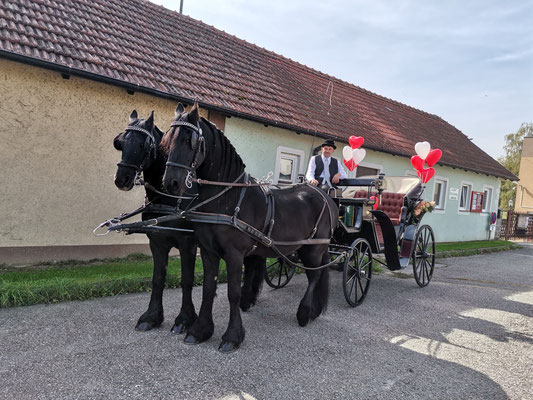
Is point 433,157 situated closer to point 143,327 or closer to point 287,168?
point 287,168

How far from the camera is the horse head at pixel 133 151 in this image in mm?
3549

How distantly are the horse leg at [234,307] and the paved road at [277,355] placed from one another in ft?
0.39

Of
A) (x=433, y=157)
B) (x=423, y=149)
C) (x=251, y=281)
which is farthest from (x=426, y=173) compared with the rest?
(x=251, y=281)

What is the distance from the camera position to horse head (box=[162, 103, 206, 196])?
3184 mm

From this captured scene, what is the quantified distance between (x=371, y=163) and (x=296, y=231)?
7.97 m

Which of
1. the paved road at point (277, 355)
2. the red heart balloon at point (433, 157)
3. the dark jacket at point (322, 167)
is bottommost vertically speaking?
the paved road at point (277, 355)

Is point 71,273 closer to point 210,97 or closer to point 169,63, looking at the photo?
point 210,97

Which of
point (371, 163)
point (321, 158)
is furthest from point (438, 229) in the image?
point (321, 158)

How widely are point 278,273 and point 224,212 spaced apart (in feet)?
10.2

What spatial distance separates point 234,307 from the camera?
3.78m

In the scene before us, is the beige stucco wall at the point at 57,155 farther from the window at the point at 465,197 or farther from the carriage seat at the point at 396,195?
the window at the point at 465,197

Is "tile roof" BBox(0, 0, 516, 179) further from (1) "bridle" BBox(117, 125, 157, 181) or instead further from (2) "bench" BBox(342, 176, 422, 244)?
(1) "bridle" BBox(117, 125, 157, 181)

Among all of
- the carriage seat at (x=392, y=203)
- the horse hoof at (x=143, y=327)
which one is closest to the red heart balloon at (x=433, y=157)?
the carriage seat at (x=392, y=203)

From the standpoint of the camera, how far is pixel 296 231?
4438mm
